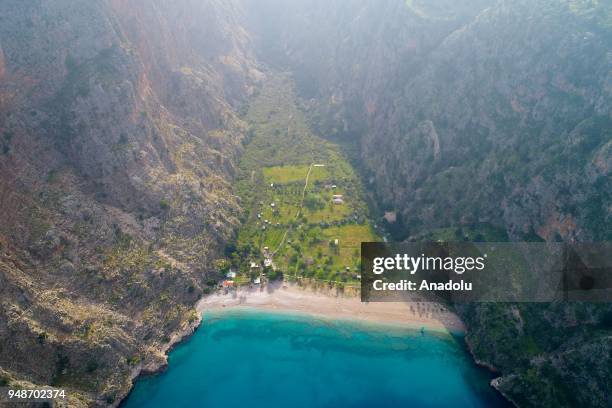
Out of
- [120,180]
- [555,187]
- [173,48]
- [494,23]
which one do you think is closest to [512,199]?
[555,187]

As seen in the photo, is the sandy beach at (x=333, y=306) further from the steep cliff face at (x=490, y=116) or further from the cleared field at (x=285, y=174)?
the cleared field at (x=285, y=174)

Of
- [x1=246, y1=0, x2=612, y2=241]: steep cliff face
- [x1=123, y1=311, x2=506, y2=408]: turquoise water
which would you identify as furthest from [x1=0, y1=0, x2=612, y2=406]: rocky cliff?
[x1=123, y1=311, x2=506, y2=408]: turquoise water

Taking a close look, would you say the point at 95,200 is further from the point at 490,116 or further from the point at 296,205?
the point at 490,116

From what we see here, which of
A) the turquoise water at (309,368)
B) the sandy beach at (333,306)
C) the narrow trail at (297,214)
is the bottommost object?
the turquoise water at (309,368)

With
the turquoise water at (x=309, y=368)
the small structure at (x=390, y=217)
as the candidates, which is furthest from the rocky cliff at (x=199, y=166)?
the turquoise water at (x=309, y=368)

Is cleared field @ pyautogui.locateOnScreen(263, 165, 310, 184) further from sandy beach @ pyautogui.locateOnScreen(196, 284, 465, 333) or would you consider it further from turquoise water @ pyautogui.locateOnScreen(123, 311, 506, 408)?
turquoise water @ pyautogui.locateOnScreen(123, 311, 506, 408)

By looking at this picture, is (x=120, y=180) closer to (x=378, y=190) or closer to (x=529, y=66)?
(x=378, y=190)
